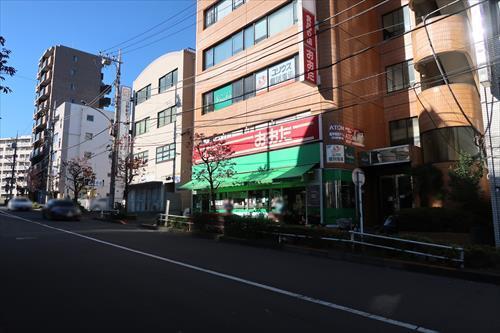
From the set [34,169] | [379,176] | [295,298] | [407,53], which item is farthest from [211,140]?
[34,169]

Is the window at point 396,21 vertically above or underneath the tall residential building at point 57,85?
underneath

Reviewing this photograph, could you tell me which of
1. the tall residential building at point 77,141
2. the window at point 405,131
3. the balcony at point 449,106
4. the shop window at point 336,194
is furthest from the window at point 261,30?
the tall residential building at point 77,141

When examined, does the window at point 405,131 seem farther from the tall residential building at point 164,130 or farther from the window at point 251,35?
the tall residential building at point 164,130

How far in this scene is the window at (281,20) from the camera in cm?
2422

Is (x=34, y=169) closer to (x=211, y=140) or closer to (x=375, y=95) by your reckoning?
(x=211, y=140)

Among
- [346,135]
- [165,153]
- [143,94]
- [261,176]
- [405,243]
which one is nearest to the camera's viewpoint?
[405,243]

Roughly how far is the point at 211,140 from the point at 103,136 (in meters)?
52.3

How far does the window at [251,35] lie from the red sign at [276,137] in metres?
6.28

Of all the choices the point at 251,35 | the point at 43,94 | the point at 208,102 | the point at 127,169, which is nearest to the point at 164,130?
the point at 127,169

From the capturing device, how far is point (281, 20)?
24.9 m

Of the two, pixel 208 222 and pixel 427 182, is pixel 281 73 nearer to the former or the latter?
pixel 427 182

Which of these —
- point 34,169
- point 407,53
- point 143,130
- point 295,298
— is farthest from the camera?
point 34,169

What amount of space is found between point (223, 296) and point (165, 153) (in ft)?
101

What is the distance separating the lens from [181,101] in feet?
116
